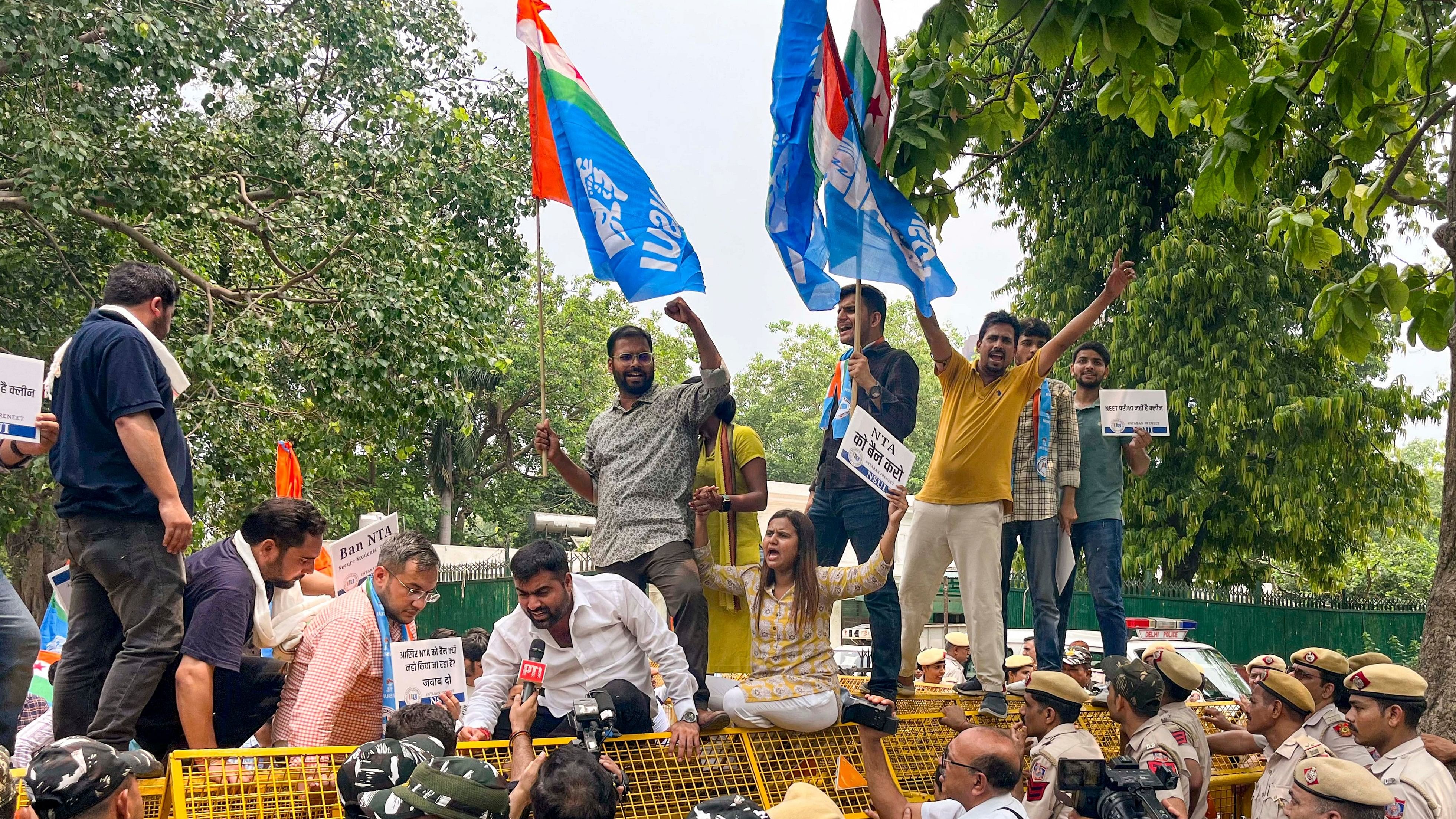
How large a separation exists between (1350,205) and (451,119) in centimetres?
1097

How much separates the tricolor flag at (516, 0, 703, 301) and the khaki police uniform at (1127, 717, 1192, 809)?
10.4ft

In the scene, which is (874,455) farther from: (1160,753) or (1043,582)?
(1043,582)

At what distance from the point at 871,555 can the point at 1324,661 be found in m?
2.28

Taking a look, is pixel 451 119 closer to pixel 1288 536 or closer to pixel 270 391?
pixel 270 391

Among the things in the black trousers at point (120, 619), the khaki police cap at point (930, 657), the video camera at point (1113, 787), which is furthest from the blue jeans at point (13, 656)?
the khaki police cap at point (930, 657)

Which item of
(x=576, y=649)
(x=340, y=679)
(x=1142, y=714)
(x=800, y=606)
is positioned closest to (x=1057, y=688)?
(x=1142, y=714)

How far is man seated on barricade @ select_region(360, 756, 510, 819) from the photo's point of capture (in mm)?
3250

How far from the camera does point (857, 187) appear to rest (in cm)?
630

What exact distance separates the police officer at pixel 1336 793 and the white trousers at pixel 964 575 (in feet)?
6.96

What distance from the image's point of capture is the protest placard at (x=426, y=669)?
5410 mm

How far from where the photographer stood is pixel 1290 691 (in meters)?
5.87

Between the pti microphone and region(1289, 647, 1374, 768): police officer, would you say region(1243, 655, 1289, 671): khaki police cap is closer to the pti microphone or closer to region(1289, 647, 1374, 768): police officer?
region(1289, 647, 1374, 768): police officer

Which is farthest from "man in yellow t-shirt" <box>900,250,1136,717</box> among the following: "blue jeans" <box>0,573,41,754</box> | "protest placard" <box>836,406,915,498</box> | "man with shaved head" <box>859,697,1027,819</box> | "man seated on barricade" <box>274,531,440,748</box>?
"blue jeans" <box>0,573,41,754</box>

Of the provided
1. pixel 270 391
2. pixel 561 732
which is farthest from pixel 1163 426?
pixel 270 391
